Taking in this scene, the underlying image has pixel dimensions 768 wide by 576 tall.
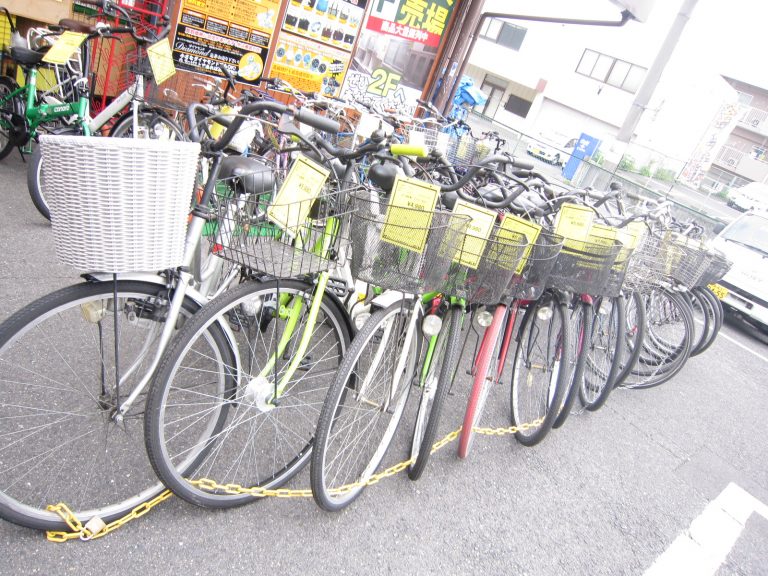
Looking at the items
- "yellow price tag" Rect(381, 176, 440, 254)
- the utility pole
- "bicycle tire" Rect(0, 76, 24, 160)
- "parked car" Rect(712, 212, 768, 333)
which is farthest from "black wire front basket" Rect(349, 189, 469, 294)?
the utility pole

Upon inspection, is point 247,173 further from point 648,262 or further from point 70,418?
point 648,262

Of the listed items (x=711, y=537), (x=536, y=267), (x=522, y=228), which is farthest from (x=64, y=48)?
(x=711, y=537)

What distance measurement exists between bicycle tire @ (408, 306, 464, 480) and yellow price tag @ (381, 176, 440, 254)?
0.59 metres

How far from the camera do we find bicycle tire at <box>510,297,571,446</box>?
9.08 ft

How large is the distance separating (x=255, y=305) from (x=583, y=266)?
1.73m

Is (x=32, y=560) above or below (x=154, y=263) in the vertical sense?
below

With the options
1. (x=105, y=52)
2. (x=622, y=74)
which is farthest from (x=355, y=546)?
(x=622, y=74)

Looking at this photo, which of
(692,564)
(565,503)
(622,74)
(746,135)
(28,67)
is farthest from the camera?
(746,135)

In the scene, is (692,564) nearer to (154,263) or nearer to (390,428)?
(390,428)

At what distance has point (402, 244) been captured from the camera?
191cm

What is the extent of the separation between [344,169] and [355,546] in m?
1.73

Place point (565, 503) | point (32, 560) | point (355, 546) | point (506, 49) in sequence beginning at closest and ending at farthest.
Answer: point (32, 560) → point (355, 546) → point (565, 503) → point (506, 49)

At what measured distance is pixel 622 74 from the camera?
95.9 feet

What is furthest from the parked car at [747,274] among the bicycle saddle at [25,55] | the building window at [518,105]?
the building window at [518,105]
